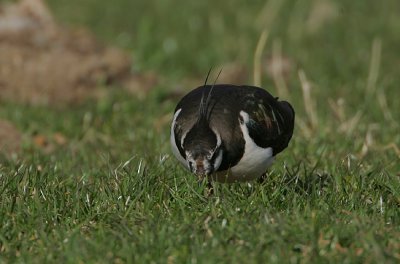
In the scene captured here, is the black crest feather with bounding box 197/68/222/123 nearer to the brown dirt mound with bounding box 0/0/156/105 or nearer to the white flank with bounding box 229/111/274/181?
A: the white flank with bounding box 229/111/274/181

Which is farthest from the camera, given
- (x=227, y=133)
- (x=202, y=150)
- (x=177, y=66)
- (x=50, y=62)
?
(x=177, y=66)

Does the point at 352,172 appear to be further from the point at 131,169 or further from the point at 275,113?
the point at 131,169

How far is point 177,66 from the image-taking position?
1366cm

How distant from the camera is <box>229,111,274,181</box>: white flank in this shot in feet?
21.1

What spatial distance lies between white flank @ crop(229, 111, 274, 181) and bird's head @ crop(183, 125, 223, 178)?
0.86ft

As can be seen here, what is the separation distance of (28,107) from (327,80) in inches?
154

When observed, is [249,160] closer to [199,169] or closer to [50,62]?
[199,169]

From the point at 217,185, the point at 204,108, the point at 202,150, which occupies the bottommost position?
the point at 217,185

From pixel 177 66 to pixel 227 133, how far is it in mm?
7402

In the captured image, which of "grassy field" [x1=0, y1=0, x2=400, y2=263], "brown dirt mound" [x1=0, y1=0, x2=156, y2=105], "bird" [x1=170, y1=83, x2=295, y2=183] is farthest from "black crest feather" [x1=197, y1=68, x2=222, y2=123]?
"brown dirt mound" [x1=0, y1=0, x2=156, y2=105]

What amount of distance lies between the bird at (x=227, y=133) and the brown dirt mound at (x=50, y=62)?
5033mm

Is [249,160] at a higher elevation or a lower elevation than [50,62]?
lower

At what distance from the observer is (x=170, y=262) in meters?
5.18

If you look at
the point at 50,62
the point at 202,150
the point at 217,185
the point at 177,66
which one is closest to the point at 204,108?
the point at 202,150
